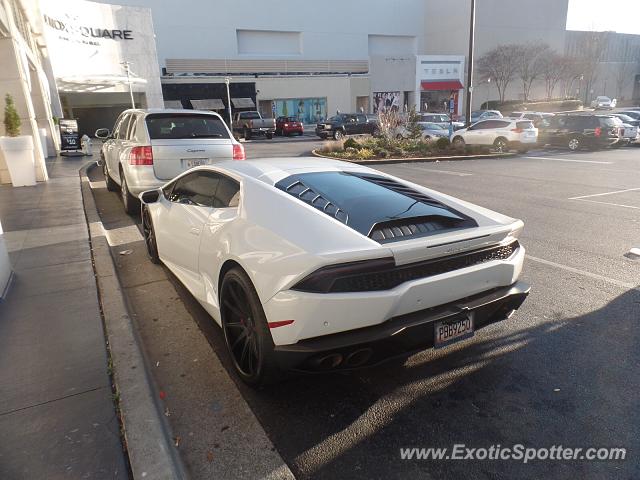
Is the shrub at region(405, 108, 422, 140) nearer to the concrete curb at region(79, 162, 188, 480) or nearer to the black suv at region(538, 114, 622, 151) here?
the black suv at region(538, 114, 622, 151)

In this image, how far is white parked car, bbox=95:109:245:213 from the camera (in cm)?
740

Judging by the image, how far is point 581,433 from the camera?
8.62 feet

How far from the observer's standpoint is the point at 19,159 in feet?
33.9

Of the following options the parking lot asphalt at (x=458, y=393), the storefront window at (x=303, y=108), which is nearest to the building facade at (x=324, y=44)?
the storefront window at (x=303, y=108)

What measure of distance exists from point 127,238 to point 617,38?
91436mm

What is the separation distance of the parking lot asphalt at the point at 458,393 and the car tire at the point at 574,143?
18.4m

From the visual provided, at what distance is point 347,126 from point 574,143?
14.1m

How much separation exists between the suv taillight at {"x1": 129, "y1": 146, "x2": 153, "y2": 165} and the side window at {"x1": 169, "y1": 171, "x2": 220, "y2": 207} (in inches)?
117

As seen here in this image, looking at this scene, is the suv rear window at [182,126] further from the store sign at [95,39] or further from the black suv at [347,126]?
the store sign at [95,39]

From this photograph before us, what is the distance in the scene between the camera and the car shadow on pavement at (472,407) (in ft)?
8.02

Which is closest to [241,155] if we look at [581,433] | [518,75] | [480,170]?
[581,433]

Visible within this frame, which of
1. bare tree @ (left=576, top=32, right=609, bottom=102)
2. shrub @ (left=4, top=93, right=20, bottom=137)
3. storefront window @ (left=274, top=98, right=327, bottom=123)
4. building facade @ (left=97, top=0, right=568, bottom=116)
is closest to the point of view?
shrub @ (left=4, top=93, right=20, bottom=137)

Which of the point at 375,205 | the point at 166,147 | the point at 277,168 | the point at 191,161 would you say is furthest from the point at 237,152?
the point at 375,205

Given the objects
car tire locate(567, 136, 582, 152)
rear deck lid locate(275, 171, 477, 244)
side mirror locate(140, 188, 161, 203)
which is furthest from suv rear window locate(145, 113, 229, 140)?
car tire locate(567, 136, 582, 152)
